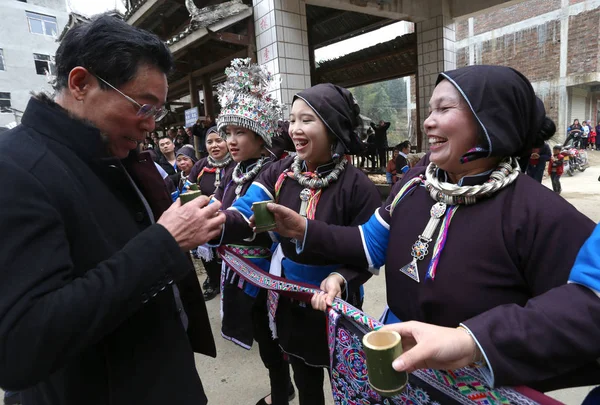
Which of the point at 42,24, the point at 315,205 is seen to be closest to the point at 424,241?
the point at 315,205

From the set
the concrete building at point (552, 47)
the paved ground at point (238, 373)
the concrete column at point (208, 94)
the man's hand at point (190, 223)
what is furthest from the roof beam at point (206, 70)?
the concrete building at point (552, 47)

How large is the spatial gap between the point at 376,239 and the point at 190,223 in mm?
861

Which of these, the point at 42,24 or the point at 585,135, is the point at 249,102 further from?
the point at 42,24

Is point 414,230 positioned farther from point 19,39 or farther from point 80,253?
point 19,39

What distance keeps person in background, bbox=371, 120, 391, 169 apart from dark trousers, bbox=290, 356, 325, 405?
36.5 feet

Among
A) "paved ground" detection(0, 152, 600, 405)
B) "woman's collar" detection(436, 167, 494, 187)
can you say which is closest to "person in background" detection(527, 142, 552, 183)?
"paved ground" detection(0, 152, 600, 405)

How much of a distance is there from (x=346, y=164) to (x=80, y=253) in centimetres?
143

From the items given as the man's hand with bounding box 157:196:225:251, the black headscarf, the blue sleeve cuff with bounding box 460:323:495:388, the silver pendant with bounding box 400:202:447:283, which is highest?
the black headscarf

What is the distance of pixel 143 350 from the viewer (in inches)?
45.3

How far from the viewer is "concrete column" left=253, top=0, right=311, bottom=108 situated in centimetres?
536

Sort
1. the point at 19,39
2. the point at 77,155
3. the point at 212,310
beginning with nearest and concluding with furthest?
1. the point at 77,155
2. the point at 212,310
3. the point at 19,39

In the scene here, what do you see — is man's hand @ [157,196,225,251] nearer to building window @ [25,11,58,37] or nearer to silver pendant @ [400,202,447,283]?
silver pendant @ [400,202,447,283]

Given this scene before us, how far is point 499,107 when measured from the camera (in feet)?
3.67

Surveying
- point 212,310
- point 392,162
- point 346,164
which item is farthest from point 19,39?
point 346,164
